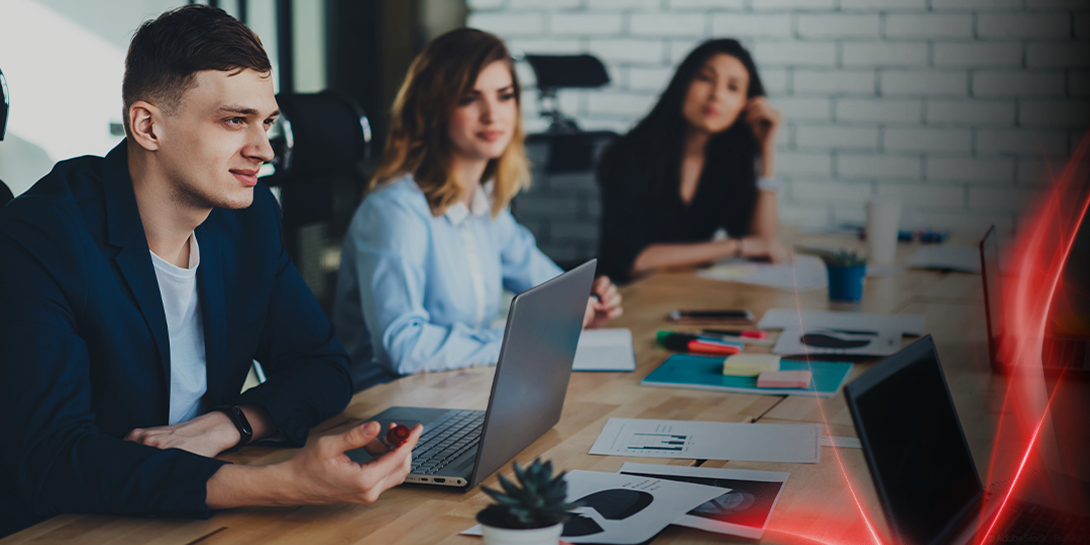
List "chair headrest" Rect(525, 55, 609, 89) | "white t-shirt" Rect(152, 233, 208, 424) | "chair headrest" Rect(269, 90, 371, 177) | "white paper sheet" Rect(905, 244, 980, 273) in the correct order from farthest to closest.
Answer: "chair headrest" Rect(525, 55, 609, 89) → "white paper sheet" Rect(905, 244, 980, 273) → "chair headrest" Rect(269, 90, 371, 177) → "white t-shirt" Rect(152, 233, 208, 424)

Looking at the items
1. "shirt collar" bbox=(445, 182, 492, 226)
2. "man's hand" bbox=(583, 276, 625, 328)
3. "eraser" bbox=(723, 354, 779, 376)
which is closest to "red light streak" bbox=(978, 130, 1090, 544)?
"eraser" bbox=(723, 354, 779, 376)

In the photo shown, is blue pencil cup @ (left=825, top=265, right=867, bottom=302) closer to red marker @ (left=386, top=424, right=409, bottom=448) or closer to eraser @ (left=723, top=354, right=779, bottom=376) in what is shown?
eraser @ (left=723, top=354, right=779, bottom=376)

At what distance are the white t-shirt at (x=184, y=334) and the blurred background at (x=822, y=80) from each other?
1.41 meters

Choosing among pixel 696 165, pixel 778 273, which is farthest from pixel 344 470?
pixel 696 165

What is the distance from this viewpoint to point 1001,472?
110 cm

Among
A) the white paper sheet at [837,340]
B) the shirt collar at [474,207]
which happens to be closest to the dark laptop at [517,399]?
the white paper sheet at [837,340]

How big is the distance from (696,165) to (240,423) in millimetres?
2084

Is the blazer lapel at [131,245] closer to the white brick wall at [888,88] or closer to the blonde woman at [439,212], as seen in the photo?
the blonde woman at [439,212]

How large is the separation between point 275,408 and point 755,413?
0.66m

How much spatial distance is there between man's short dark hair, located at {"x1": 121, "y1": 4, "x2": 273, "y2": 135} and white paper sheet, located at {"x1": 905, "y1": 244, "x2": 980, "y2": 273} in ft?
6.40

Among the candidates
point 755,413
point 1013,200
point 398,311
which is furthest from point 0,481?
point 1013,200

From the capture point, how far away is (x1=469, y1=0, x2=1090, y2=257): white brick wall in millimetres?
3102

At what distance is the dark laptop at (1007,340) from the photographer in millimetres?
1458

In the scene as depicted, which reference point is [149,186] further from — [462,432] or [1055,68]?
[1055,68]
